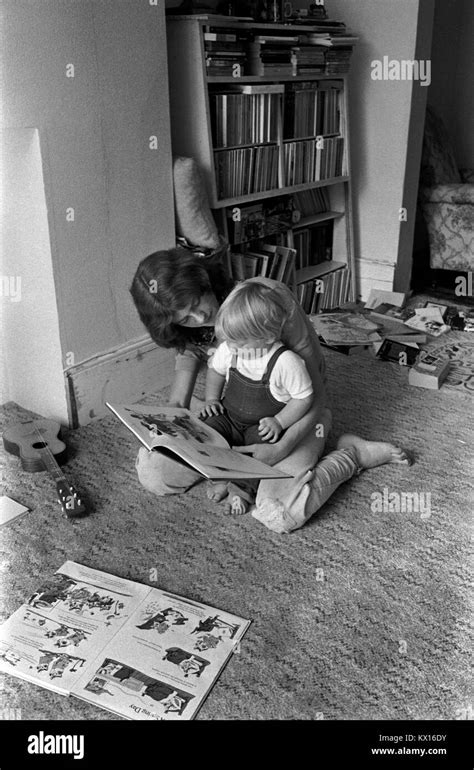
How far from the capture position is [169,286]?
5.76 feet

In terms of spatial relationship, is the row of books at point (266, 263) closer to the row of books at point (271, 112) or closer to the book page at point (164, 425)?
the row of books at point (271, 112)

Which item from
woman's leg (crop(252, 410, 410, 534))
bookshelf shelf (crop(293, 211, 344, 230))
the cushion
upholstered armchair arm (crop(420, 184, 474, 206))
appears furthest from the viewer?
upholstered armchair arm (crop(420, 184, 474, 206))

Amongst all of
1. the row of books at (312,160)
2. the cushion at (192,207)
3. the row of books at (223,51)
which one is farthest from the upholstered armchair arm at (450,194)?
the cushion at (192,207)

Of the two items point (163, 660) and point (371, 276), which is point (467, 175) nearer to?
point (371, 276)

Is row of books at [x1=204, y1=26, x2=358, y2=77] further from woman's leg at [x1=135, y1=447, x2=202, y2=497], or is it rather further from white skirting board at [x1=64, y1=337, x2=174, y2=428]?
woman's leg at [x1=135, y1=447, x2=202, y2=497]

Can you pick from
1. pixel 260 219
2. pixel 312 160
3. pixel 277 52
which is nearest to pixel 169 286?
A: pixel 260 219

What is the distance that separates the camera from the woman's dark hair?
1.76 m

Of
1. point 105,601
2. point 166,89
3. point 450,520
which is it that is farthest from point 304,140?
point 105,601

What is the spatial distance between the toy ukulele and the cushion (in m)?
0.81

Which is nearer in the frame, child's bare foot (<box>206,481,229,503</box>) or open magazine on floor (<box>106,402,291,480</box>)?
open magazine on floor (<box>106,402,291,480</box>)

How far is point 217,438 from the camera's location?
1.71 meters

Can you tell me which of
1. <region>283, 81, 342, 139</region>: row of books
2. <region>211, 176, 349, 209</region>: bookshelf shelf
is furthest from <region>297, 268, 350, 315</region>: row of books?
<region>283, 81, 342, 139</region>: row of books

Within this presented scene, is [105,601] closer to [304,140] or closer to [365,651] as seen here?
[365,651]
